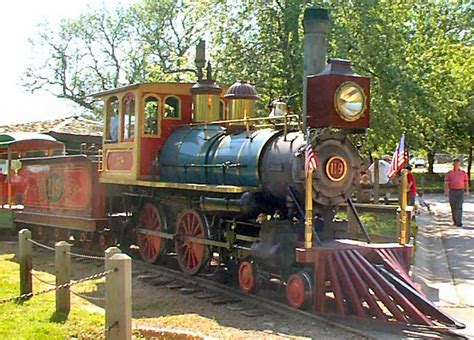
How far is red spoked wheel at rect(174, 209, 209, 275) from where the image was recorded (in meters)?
10.2

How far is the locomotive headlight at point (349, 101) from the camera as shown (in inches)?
316

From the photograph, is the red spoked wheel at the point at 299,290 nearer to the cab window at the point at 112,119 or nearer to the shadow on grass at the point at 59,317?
the shadow on grass at the point at 59,317

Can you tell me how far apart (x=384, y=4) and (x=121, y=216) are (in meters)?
8.71

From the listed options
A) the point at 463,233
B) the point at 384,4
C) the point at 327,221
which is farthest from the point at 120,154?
the point at 463,233

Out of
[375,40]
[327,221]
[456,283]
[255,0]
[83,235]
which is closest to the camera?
[327,221]

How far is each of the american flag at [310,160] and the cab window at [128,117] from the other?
4433mm

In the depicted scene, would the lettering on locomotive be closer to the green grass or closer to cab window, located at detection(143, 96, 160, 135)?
the green grass

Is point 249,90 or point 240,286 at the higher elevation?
point 249,90

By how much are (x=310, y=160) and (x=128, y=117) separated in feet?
15.8

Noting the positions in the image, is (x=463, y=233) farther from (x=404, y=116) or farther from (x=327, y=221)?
(x=327, y=221)

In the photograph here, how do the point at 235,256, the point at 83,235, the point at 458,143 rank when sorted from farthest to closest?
the point at 458,143 < the point at 83,235 < the point at 235,256

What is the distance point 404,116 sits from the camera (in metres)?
16.1

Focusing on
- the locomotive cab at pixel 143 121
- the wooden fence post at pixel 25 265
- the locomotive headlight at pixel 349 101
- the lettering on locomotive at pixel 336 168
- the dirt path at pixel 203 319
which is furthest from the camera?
the locomotive cab at pixel 143 121

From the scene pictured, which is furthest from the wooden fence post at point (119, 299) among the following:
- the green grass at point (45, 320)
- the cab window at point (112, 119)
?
the cab window at point (112, 119)
